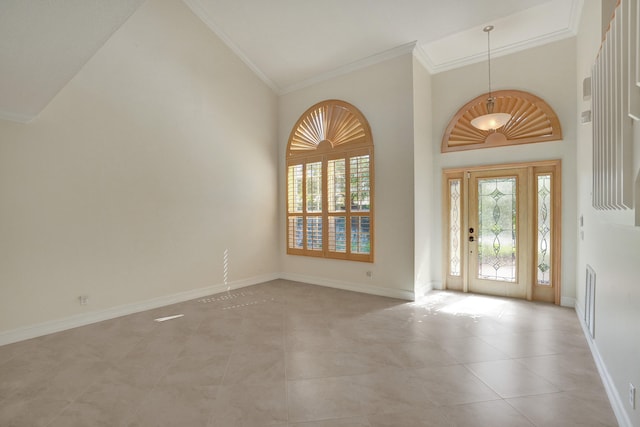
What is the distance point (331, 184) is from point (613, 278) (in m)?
3.96

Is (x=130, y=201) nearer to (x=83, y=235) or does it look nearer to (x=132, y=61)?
(x=83, y=235)

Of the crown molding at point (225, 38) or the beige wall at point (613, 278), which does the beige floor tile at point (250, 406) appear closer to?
the beige wall at point (613, 278)

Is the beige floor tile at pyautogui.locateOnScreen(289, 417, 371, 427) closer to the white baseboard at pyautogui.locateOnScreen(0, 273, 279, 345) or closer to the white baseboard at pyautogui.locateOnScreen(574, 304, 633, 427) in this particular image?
the white baseboard at pyautogui.locateOnScreen(574, 304, 633, 427)

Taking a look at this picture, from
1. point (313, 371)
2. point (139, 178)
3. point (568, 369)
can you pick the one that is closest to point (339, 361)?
point (313, 371)

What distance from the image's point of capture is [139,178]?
429 cm

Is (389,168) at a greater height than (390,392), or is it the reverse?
(389,168)

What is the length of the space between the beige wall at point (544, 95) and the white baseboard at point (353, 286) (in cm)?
218

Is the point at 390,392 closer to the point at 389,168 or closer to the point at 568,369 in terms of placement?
the point at 568,369

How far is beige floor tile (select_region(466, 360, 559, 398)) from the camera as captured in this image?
2325 millimetres

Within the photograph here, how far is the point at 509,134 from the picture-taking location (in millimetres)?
4723

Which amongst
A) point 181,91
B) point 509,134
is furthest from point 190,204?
point 509,134

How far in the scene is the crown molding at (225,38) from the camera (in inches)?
189

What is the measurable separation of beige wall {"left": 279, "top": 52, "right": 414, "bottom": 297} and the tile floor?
2.82 ft

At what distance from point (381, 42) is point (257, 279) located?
451cm
